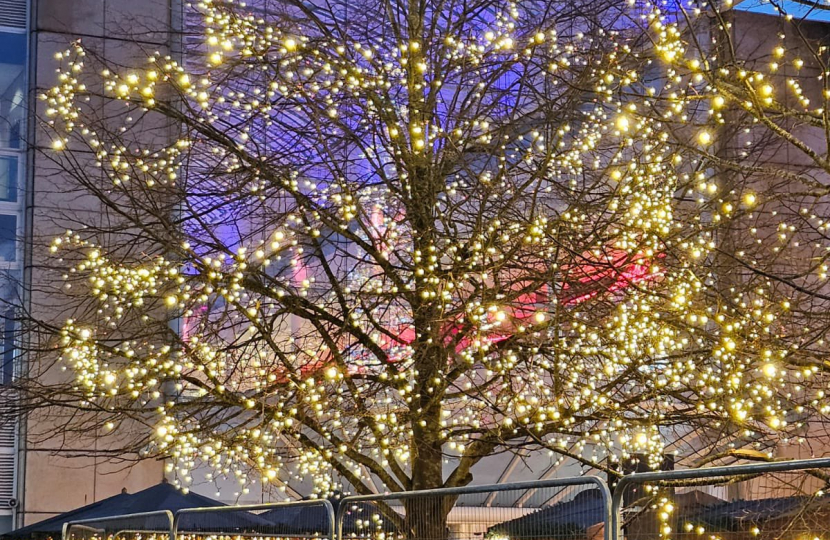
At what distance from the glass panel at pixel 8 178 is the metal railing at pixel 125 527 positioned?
7655mm

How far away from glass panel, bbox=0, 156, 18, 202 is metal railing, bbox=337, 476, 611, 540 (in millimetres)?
11973

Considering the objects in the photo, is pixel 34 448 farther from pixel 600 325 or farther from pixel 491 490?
pixel 491 490

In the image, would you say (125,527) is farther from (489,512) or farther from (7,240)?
(7,240)

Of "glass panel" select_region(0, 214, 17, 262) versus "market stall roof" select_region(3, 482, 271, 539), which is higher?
"glass panel" select_region(0, 214, 17, 262)

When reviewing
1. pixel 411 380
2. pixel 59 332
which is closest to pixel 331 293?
pixel 411 380

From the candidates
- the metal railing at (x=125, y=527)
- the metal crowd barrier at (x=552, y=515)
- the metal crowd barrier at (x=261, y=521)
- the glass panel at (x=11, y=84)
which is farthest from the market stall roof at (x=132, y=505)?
the glass panel at (x=11, y=84)

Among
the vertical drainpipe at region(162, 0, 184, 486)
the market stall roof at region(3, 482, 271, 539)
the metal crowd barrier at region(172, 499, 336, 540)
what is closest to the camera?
the metal crowd barrier at region(172, 499, 336, 540)

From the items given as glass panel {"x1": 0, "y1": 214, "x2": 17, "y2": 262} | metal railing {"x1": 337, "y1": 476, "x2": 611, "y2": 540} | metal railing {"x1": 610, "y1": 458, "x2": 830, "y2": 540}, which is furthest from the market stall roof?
metal railing {"x1": 610, "y1": 458, "x2": 830, "y2": 540}

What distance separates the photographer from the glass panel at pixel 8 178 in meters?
18.3

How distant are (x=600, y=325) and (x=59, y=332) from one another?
18.0ft

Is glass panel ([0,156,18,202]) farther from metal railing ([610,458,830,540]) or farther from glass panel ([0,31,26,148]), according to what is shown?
metal railing ([610,458,830,540])

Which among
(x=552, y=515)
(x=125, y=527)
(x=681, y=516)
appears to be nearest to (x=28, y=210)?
(x=125, y=527)

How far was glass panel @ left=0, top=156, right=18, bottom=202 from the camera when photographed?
1828cm

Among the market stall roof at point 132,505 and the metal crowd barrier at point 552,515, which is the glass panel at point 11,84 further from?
the metal crowd barrier at point 552,515
